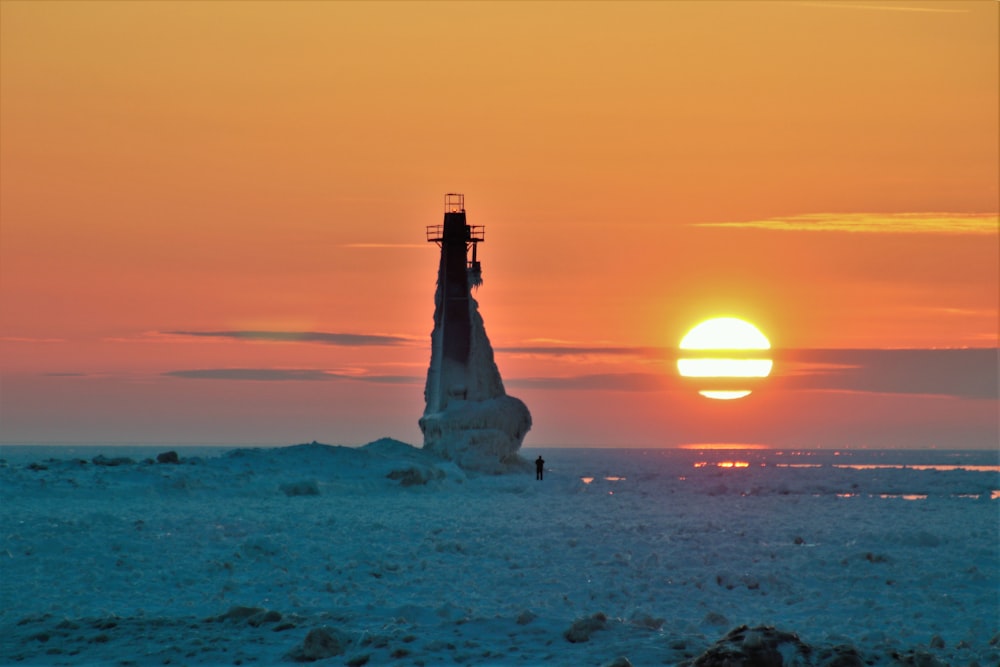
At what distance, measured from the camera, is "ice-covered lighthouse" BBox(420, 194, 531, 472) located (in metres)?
48.8

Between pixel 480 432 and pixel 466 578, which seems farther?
pixel 480 432

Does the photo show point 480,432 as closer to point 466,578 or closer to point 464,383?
point 464,383

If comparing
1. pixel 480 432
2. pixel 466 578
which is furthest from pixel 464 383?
pixel 466 578

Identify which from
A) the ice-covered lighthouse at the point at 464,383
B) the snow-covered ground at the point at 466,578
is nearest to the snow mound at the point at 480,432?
the ice-covered lighthouse at the point at 464,383

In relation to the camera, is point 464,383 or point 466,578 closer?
point 466,578

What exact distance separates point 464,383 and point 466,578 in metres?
33.0

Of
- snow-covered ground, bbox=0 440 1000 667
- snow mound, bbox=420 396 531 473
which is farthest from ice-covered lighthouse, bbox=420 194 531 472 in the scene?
snow-covered ground, bbox=0 440 1000 667

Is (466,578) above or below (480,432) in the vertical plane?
below

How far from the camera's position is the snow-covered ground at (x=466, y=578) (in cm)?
1283

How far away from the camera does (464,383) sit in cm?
5069

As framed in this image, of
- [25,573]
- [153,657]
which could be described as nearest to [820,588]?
[153,657]

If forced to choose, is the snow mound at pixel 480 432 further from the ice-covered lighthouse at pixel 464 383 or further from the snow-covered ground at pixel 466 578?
the snow-covered ground at pixel 466 578

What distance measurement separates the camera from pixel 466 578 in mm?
17703

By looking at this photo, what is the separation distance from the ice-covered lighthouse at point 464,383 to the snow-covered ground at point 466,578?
50.3 ft
